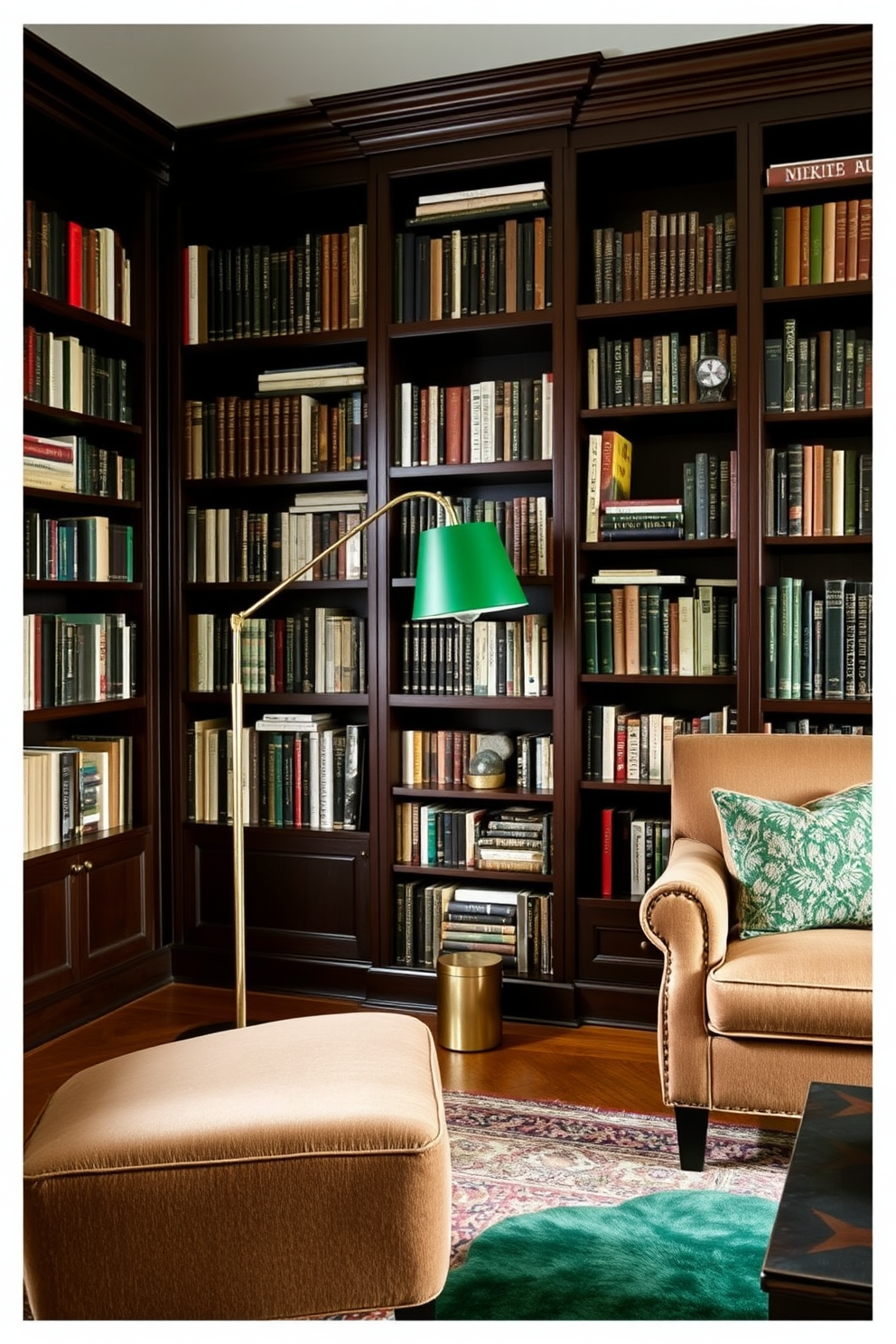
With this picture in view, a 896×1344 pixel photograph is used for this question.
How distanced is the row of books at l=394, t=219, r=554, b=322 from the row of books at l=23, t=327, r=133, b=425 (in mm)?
953

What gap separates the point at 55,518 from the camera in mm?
3670

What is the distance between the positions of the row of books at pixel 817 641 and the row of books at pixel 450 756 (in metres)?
0.74

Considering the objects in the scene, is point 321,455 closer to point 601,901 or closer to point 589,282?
point 589,282

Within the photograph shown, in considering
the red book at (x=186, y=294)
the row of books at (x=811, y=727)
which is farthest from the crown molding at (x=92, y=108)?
the row of books at (x=811, y=727)

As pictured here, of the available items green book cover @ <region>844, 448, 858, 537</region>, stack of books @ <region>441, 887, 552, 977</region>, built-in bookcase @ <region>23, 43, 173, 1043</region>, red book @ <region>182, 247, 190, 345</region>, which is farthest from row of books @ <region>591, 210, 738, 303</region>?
stack of books @ <region>441, 887, 552, 977</region>

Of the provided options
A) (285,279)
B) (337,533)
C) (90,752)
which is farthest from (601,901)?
(285,279)

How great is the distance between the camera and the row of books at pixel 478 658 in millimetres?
3586

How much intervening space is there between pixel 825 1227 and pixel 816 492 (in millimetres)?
2327

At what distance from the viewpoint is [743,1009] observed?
7.91 feet

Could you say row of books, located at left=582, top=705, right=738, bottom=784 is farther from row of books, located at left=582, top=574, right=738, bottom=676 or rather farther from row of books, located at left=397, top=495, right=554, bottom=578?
row of books, located at left=397, top=495, right=554, bottom=578

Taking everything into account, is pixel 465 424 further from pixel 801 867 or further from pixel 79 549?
pixel 801 867

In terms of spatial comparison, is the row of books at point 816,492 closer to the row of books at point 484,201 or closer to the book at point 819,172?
the book at point 819,172

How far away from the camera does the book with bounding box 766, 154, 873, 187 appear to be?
10.4 feet

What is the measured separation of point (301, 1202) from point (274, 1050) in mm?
373
